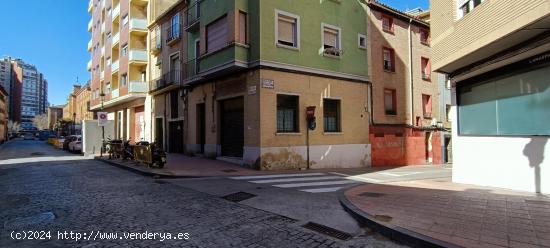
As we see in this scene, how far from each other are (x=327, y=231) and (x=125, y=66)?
1017 inches

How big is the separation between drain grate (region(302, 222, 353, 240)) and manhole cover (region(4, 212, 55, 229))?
434 cm

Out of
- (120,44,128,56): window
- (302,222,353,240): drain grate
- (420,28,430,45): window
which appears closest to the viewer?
(302,222,353,240): drain grate

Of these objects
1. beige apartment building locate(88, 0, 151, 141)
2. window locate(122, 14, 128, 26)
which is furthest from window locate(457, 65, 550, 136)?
window locate(122, 14, 128, 26)

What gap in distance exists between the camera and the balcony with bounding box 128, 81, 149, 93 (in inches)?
969

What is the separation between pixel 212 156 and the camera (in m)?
16.6

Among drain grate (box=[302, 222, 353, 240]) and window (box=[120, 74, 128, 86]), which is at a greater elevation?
window (box=[120, 74, 128, 86])

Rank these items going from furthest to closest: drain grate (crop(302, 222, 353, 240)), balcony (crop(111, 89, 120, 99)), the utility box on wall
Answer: balcony (crop(111, 89, 120, 99)) < the utility box on wall < drain grate (crop(302, 222, 353, 240))

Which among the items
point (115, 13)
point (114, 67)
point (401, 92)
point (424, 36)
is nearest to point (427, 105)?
point (401, 92)

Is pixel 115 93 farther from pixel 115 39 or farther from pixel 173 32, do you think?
pixel 173 32

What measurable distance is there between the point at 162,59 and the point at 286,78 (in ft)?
38.6

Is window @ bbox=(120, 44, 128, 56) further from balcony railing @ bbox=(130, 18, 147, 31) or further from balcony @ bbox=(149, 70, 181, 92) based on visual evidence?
balcony @ bbox=(149, 70, 181, 92)

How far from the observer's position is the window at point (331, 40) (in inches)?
647

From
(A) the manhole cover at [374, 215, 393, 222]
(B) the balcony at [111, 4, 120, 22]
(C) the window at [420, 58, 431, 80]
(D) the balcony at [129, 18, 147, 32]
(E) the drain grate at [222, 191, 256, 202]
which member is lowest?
(E) the drain grate at [222, 191, 256, 202]

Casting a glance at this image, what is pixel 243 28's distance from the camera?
1428cm
